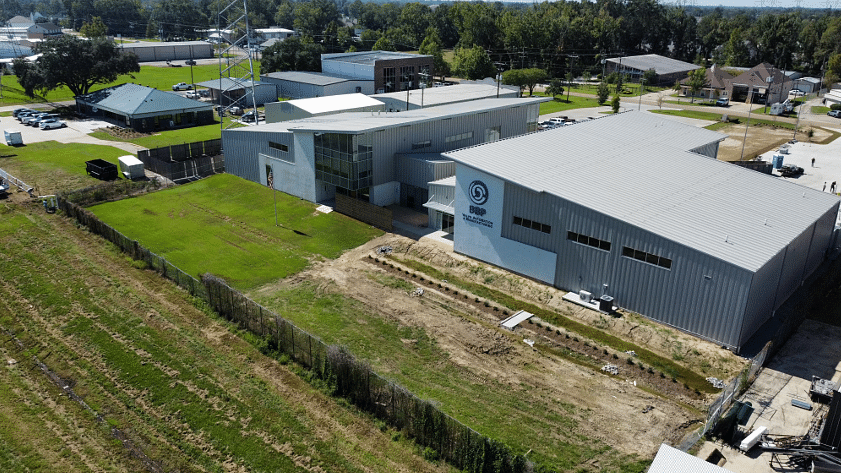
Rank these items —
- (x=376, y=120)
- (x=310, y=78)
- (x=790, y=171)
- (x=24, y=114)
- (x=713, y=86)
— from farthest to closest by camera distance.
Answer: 1. (x=713, y=86)
2. (x=310, y=78)
3. (x=24, y=114)
4. (x=790, y=171)
5. (x=376, y=120)

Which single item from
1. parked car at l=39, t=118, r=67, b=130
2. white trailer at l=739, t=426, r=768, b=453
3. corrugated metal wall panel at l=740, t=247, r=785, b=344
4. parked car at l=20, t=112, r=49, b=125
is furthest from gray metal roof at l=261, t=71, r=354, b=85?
white trailer at l=739, t=426, r=768, b=453

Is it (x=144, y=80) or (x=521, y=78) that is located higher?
(x=521, y=78)

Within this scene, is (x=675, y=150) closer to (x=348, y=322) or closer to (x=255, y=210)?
(x=348, y=322)

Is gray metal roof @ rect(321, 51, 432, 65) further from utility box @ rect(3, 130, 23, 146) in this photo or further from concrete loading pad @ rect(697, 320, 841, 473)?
concrete loading pad @ rect(697, 320, 841, 473)

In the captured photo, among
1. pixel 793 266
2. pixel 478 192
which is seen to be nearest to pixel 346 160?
pixel 478 192

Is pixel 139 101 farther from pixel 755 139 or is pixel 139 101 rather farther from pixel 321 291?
pixel 755 139

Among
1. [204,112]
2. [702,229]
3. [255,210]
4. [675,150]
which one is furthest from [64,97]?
[702,229]

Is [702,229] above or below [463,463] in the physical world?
above
